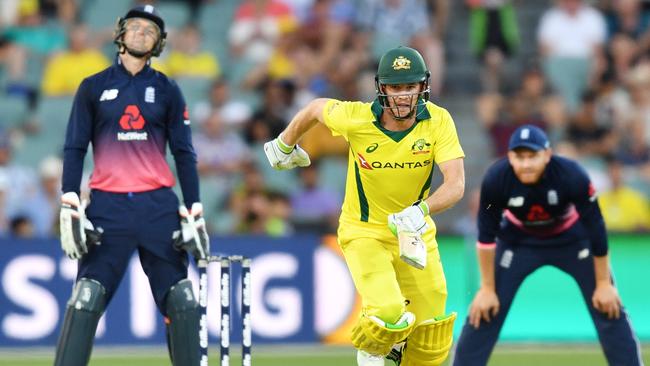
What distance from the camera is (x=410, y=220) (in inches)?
297

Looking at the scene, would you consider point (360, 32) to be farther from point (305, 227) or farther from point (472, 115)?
point (305, 227)

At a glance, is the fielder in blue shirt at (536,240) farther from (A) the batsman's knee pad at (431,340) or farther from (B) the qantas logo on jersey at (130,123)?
(B) the qantas logo on jersey at (130,123)

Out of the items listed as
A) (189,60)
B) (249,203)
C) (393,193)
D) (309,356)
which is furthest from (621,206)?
(393,193)

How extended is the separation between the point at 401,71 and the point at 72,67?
8333 mm

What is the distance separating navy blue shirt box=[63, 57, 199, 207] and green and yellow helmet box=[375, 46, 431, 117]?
1.17 metres

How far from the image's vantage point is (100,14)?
16703mm

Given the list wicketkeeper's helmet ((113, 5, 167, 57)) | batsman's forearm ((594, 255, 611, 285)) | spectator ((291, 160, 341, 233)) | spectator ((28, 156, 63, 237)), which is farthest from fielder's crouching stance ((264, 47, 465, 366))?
spectator ((28, 156, 63, 237))

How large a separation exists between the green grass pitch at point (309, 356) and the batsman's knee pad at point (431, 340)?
3.22 m

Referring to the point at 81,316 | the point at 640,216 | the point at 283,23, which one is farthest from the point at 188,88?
the point at 81,316

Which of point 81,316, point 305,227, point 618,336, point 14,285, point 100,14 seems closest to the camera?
point 81,316

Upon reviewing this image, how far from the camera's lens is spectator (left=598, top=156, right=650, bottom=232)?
14258 mm

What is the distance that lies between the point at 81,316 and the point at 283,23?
908cm

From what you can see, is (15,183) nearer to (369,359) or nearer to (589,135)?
(589,135)

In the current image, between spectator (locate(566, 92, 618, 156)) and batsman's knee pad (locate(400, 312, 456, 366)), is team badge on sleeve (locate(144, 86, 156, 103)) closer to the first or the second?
batsman's knee pad (locate(400, 312, 456, 366))
